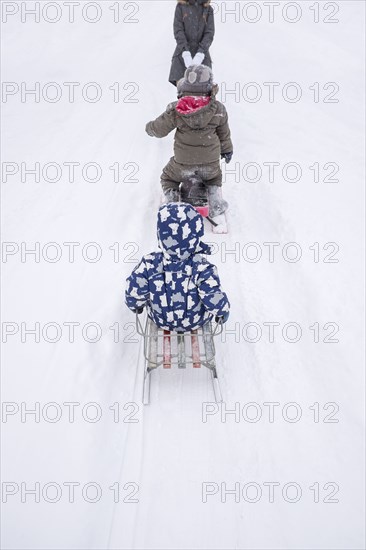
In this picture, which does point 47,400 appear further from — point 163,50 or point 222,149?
point 163,50

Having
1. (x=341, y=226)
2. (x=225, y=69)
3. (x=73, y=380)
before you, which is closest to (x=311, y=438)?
(x=73, y=380)

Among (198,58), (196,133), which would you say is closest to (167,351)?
(196,133)

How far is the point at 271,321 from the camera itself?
3871 millimetres

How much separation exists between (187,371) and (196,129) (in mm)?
2298

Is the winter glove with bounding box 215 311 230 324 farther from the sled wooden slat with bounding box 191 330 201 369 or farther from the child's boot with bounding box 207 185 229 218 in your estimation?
the child's boot with bounding box 207 185 229 218

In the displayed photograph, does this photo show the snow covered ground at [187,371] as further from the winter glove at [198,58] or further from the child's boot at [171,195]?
the winter glove at [198,58]

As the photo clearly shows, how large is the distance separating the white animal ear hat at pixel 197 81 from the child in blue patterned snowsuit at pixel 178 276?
5.24 ft

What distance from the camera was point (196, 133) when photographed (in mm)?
4207

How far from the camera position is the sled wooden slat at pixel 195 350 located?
Result: 325 cm

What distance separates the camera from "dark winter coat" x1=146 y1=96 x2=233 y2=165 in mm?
4020

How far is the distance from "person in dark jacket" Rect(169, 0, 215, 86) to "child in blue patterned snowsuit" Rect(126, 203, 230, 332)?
395cm

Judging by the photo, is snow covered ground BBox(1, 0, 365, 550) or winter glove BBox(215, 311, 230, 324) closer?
snow covered ground BBox(1, 0, 365, 550)

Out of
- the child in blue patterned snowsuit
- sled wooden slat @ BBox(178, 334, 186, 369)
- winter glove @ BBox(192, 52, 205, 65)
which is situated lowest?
sled wooden slat @ BBox(178, 334, 186, 369)

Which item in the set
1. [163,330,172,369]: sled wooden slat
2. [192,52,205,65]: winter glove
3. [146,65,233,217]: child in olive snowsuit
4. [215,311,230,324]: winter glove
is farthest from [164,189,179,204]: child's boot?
[192,52,205,65]: winter glove
